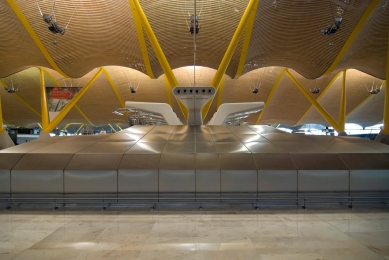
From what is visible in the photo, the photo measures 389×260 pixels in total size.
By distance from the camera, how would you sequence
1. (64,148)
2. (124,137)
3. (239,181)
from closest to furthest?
(239,181) < (64,148) < (124,137)

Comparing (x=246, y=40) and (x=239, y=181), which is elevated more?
(x=246, y=40)

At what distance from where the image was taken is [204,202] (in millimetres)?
6992

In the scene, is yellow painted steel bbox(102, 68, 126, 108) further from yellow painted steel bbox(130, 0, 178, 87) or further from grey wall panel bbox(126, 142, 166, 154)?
grey wall panel bbox(126, 142, 166, 154)

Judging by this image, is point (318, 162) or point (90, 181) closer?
point (90, 181)

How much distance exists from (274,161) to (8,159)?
7.22 m

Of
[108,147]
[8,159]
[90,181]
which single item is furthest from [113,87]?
[90,181]

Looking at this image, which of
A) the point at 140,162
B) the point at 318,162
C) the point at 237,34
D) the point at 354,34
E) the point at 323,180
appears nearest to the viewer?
the point at 323,180

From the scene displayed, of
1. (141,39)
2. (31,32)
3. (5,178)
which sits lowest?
(5,178)

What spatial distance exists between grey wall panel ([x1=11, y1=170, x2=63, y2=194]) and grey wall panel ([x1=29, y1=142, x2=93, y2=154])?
0.97m

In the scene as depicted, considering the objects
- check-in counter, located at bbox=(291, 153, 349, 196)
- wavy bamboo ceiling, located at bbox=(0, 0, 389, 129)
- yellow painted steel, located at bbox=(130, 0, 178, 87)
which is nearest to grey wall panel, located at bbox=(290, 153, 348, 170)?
check-in counter, located at bbox=(291, 153, 349, 196)

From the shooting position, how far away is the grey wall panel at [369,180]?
7520mm

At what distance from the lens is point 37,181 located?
730 centimetres

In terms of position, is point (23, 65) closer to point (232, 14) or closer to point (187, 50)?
point (187, 50)

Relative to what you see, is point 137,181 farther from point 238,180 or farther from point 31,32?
point 31,32
